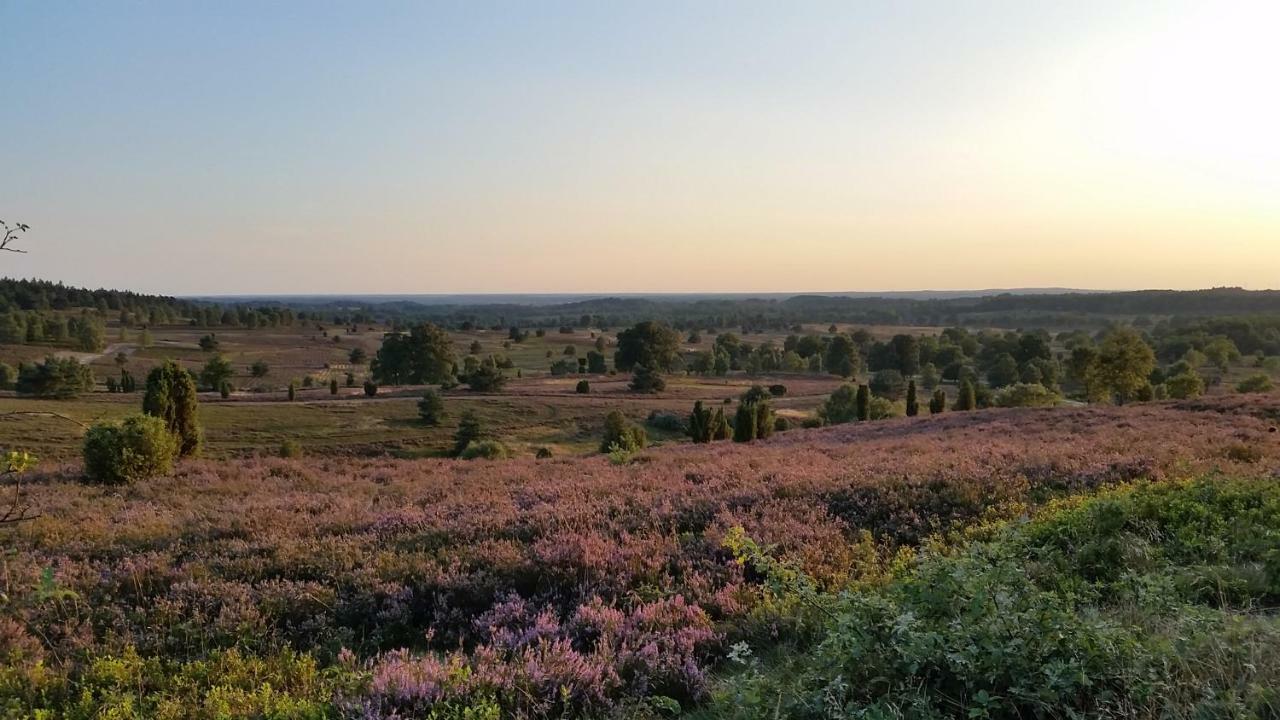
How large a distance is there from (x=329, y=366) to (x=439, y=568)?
408ft

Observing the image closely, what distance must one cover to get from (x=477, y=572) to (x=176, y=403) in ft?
79.3

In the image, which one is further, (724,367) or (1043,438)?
(724,367)

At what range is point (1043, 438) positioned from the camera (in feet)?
57.5

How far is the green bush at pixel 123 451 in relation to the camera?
627 inches

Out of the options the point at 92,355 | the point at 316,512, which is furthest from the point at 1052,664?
the point at 92,355

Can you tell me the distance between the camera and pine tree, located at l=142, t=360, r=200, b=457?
23.9m

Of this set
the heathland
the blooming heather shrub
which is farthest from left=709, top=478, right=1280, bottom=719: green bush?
the blooming heather shrub

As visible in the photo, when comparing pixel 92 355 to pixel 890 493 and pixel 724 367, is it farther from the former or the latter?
pixel 890 493

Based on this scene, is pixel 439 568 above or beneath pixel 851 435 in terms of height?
above

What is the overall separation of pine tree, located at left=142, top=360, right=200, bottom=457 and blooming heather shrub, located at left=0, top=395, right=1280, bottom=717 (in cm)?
1147

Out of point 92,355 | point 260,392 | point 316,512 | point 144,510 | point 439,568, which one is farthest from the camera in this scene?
point 92,355

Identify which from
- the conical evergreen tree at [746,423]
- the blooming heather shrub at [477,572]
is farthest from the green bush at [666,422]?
the blooming heather shrub at [477,572]

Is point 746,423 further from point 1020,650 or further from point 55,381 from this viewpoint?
point 55,381

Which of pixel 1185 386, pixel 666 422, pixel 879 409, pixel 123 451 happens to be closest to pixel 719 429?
pixel 666 422
